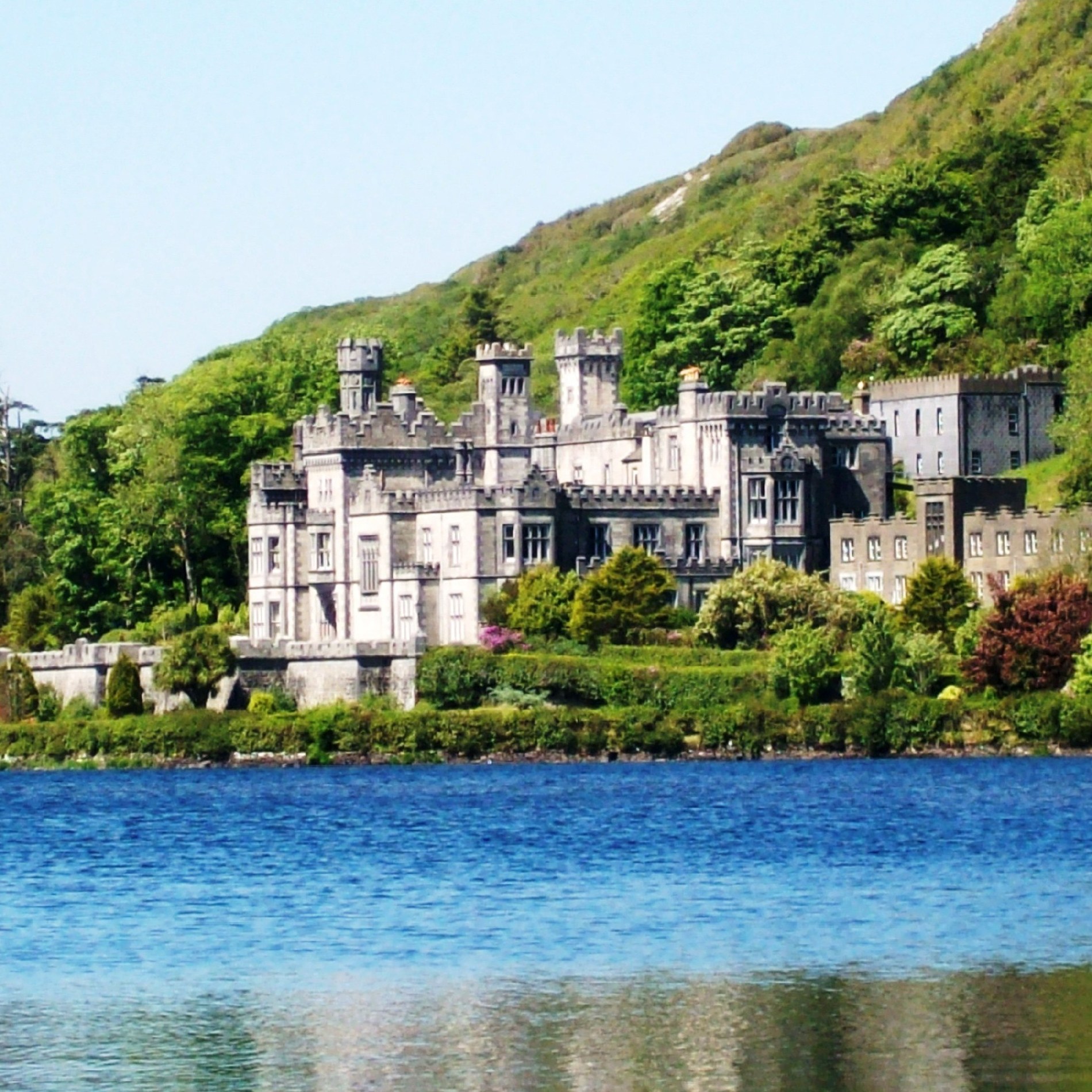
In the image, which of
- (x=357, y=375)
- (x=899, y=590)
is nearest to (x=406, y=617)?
(x=357, y=375)

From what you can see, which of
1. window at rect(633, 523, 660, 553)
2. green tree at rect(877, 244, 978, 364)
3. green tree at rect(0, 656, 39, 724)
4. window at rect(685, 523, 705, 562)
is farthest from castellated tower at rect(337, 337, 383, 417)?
green tree at rect(877, 244, 978, 364)

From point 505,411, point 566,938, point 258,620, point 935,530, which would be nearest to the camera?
point 566,938

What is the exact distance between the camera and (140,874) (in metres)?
62.0

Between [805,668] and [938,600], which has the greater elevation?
[938,600]

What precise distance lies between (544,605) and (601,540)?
755 cm

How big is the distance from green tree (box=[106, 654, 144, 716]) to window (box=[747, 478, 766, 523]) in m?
21.1

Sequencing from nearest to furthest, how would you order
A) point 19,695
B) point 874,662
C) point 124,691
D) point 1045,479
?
point 874,662, point 124,691, point 19,695, point 1045,479

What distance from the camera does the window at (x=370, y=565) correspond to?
106 m

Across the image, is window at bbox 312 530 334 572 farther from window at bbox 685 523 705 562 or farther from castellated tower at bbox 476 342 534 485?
window at bbox 685 523 705 562

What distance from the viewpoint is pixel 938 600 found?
96.0 metres

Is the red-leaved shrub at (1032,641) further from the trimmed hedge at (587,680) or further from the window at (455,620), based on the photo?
the window at (455,620)

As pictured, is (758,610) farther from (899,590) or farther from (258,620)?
(258,620)

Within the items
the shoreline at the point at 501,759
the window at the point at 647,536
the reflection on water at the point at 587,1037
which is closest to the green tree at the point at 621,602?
the window at the point at 647,536

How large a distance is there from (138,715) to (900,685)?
22813 millimetres
